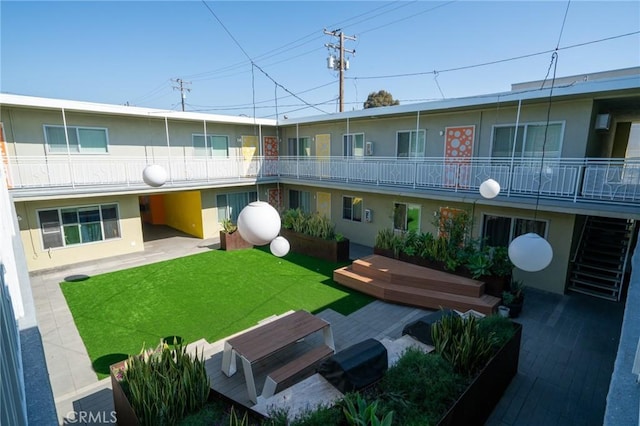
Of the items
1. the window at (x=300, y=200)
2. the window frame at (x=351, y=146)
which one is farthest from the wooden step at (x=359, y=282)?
the window at (x=300, y=200)

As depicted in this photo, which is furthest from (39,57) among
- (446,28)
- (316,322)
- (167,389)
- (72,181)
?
(446,28)

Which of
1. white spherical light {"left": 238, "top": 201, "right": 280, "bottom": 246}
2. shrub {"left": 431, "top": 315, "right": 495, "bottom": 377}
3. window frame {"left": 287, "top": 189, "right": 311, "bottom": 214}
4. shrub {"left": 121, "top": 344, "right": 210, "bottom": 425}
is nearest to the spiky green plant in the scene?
shrub {"left": 121, "top": 344, "right": 210, "bottom": 425}

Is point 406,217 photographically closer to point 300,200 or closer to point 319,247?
point 319,247

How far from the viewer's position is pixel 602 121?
29.8ft

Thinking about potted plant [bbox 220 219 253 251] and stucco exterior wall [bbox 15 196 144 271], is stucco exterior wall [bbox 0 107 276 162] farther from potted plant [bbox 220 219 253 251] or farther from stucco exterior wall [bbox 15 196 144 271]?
potted plant [bbox 220 219 253 251]

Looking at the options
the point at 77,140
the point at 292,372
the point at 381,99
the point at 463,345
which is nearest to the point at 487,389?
the point at 463,345

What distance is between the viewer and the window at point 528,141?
9.57 meters

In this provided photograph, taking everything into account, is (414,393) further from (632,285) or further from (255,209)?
(632,285)

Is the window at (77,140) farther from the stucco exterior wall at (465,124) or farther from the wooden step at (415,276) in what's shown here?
the wooden step at (415,276)

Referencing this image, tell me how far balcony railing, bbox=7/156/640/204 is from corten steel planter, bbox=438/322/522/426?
10.8ft

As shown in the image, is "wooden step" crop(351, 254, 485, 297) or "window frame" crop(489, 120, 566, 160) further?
"window frame" crop(489, 120, 566, 160)

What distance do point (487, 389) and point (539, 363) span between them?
2454mm

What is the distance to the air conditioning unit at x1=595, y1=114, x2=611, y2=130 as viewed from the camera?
899 centimetres

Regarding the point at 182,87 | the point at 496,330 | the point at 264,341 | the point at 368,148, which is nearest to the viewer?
the point at 496,330
